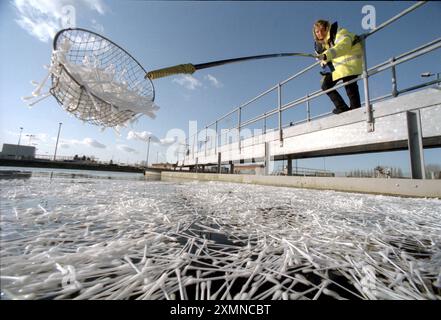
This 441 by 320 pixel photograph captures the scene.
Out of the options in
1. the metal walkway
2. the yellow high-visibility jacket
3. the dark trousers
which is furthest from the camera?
the dark trousers

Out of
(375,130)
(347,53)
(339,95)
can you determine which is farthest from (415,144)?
(347,53)

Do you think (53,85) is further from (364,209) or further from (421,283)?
(364,209)

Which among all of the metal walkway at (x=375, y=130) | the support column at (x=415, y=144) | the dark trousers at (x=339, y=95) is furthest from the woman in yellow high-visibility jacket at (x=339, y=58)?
the support column at (x=415, y=144)

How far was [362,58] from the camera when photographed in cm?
270

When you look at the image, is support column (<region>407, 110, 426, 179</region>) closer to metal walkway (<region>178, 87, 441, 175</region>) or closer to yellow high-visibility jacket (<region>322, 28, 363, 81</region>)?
metal walkway (<region>178, 87, 441, 175</region>)

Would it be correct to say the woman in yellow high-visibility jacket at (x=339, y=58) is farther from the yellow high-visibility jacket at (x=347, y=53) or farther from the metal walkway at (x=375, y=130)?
the metal walkway at (x=375, y=130)

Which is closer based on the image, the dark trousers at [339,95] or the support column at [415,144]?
the support column at [415,144]

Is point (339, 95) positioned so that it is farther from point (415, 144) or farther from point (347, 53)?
point (415, 144)

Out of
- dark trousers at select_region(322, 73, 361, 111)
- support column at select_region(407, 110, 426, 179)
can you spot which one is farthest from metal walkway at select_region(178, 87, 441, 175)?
dark trousers at select_region(322, 73, 361, 111)

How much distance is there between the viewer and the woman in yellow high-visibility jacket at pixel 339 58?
2.70 meters

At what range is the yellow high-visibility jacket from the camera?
2.69 metres

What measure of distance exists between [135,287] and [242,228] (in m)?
0.60

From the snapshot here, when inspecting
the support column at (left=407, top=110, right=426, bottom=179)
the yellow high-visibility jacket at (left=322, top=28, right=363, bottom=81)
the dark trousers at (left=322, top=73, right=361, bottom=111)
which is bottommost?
the support column at (left=407, top=110, right=426, bottom=179)

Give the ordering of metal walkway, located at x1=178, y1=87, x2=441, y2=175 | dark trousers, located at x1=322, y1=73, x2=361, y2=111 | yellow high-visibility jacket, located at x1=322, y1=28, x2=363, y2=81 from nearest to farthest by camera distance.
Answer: metal walkway, located at x1=178, y1=87, x2=441, y2=175, yellow high-visibility jacket, located at x1=322, y1=28, x2=363, y2=81, dark trousers, located at x1=322, y1=73, x2=361, y2=111
